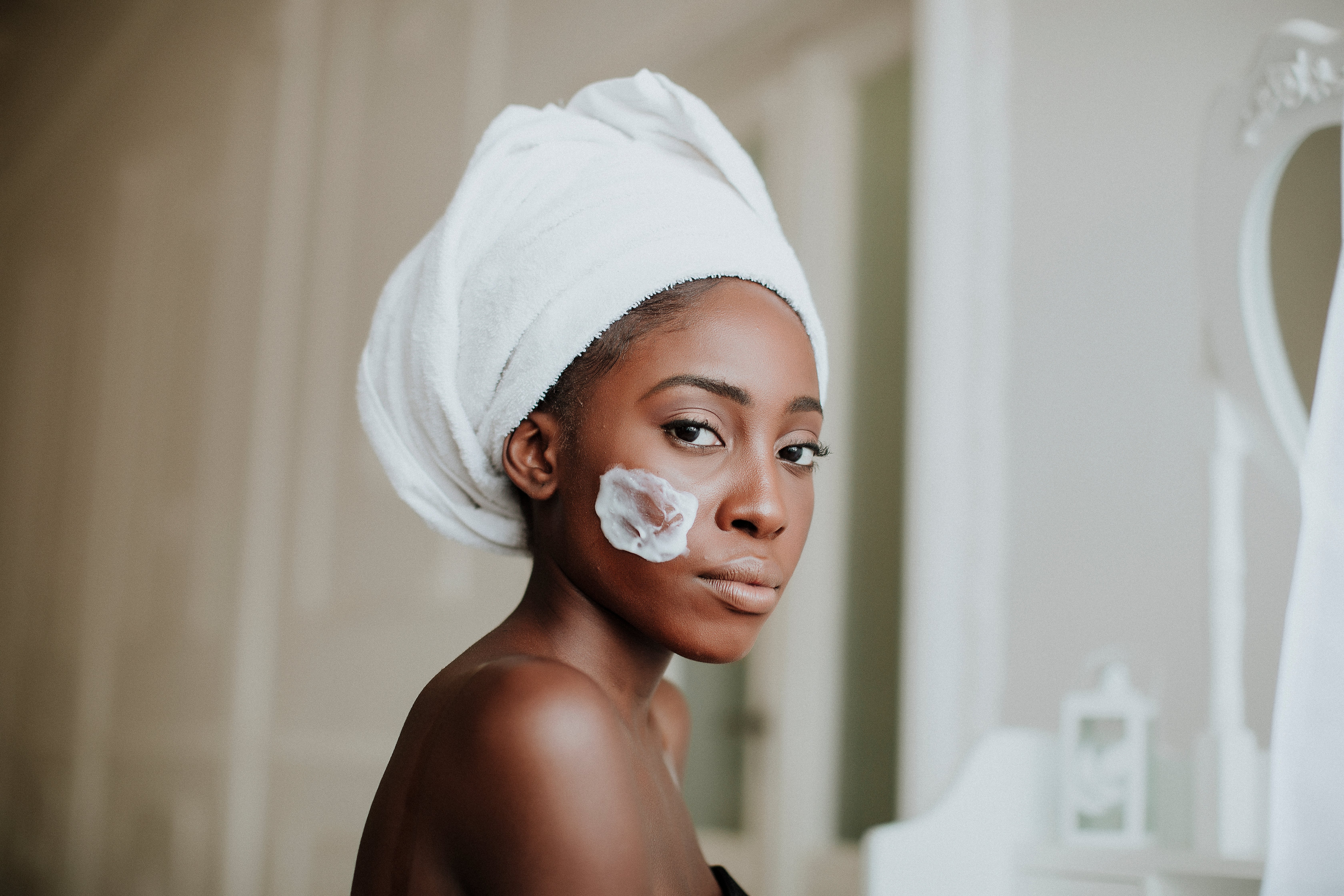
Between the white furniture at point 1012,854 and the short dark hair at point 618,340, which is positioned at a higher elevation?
the short dark hair at point 618,340

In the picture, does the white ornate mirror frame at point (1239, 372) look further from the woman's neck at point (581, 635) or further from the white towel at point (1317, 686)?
the woman's neck at point (581, 635)

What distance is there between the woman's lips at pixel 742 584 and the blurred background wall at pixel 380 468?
1.82 feet

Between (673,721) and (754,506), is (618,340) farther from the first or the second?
(673,721)

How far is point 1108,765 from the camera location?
1069mm

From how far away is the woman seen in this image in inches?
24.4

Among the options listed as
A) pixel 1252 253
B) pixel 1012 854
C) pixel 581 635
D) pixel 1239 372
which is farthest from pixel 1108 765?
pixel 581 635

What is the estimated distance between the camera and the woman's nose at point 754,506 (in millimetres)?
696

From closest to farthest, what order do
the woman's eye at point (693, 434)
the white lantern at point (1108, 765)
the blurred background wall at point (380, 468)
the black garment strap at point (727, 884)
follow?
the woman's eye at point (693, 434)
the black garment strap at point (727, 884)
the white lantern at point (1108, 765)
the blurred background wall at point (380, 468)

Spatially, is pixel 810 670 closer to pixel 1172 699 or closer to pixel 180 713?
pixel 1172 699

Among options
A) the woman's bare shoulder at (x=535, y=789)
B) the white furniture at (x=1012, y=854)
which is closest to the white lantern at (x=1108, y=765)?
the white furniture at (x=1012, y=854)

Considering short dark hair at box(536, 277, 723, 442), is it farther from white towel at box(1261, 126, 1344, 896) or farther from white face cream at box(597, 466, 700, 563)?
white towel at box(1261, 126, 1344, 896)

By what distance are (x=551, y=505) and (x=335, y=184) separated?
214cm

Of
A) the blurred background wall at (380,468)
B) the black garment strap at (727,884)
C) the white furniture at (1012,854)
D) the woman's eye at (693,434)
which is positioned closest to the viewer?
the woman's eye at (693,434)

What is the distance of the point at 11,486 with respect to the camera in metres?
3.82
